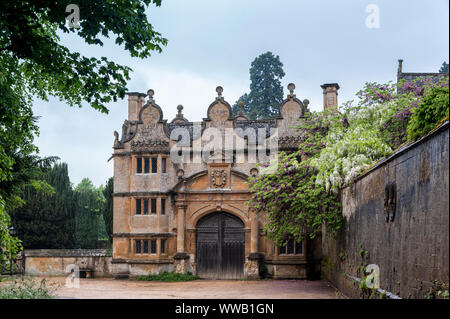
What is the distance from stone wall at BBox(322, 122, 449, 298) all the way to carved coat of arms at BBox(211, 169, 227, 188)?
37.3 feet

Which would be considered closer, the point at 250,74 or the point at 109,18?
the point at 109,18

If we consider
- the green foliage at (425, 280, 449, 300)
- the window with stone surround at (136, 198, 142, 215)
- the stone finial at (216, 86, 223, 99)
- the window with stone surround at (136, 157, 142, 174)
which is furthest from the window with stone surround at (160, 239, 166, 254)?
the green foliage at (425, 280, 449, 300)

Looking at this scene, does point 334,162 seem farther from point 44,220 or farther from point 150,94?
point 44,220

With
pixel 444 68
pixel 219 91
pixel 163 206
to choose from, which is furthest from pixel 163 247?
pixel 444 68

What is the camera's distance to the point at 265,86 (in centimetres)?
4931

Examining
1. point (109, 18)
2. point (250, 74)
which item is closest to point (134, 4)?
point (109, 18)

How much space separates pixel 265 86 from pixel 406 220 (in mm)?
40400

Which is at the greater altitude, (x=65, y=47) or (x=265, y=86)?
(x=265, y=86)

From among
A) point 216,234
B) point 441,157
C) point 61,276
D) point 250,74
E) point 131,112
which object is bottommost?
point 61,276

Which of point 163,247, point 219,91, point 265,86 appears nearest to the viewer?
point 163,247

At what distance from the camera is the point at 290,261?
25.1m

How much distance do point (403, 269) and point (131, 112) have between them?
21774 millimetres

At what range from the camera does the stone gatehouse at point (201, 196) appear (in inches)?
1015
